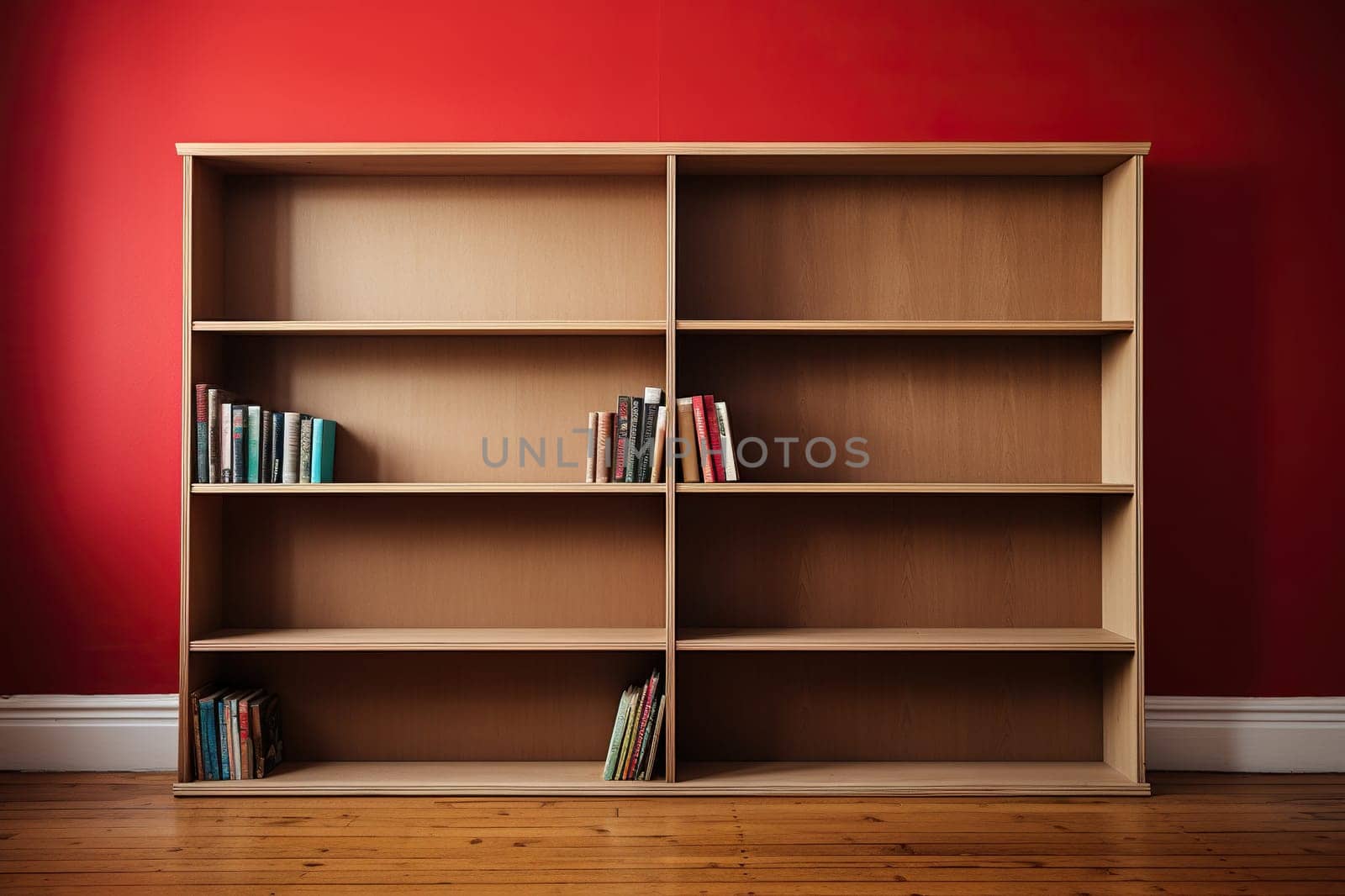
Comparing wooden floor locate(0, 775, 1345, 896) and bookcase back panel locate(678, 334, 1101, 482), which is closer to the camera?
wooden floor locate(0, 775, 1345, 896)

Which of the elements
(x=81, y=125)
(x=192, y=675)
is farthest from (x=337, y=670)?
(x=81, y=125)

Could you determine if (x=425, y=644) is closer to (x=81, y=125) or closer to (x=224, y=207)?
(x=224, y=207)

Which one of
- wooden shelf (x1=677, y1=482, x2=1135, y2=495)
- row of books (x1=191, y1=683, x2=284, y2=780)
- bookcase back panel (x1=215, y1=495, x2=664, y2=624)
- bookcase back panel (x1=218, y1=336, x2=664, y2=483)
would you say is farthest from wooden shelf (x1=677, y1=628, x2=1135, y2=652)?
row of books (x1=191, y1=683, x2=284, y2=780)

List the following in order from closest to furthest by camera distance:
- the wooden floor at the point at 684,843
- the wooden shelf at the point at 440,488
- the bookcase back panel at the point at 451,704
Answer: the wooden floor at the point at 684,843, the wooden shelf at the point at 440,488, the bookcase back panel at the point at 451,704

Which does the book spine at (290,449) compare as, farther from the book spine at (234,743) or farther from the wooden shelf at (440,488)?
the book spine at (234,743)

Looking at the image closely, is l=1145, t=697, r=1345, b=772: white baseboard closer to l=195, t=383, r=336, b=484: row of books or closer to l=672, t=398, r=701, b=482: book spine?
l=672, t=398, r=701, b=482: book spine

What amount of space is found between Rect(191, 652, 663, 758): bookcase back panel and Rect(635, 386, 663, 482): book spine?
2.01ft

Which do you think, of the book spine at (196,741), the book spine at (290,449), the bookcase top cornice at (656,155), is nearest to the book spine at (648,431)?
the bookcase top cornice at (656,155)

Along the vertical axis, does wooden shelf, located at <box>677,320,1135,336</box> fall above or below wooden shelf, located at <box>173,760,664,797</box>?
above

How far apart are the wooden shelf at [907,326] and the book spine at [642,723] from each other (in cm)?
104

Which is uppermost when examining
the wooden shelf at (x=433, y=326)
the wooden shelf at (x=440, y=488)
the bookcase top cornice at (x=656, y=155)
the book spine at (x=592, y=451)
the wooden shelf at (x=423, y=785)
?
the bookcase top cornice at (x=656, y=155)

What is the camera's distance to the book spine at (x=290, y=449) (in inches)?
110

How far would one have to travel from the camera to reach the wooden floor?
7.32 feet

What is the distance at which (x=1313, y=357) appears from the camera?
310cm
